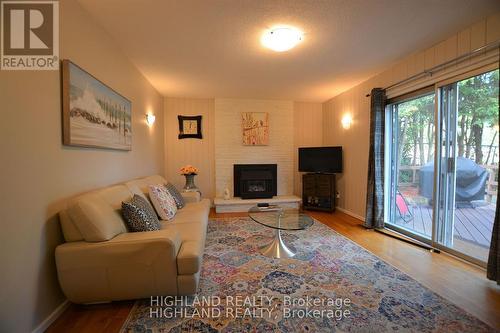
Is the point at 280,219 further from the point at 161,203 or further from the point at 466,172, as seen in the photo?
the point at 466,172

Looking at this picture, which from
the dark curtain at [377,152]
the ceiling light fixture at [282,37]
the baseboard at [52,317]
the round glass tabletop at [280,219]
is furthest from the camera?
the dark curtain at [377,152]

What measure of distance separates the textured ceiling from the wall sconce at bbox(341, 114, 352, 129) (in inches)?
30.3

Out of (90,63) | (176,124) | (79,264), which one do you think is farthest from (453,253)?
(176,124)

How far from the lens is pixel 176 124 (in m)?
4.80

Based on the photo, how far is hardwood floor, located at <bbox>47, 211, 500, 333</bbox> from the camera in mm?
1506

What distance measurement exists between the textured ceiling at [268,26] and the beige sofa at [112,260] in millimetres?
1671

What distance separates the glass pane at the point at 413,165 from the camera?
279 cm

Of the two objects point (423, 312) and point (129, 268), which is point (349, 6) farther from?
point (129, 268)

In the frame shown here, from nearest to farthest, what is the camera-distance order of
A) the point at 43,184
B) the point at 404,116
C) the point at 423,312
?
the point at 43,184, the point at 423,312, the point at 404,116

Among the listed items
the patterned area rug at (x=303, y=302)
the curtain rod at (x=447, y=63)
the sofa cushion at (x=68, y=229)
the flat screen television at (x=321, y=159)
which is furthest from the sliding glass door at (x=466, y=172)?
the sofa cushion at (x=68, y=229)

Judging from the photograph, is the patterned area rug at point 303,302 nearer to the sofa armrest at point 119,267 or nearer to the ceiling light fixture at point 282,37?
the sofa armrest at point 119,267

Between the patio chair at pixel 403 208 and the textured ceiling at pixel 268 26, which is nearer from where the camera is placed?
the textured ceiling at pixel 268 26

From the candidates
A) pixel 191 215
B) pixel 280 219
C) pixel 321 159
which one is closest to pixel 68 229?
pixel 191 215

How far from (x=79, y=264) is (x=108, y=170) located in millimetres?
1067
